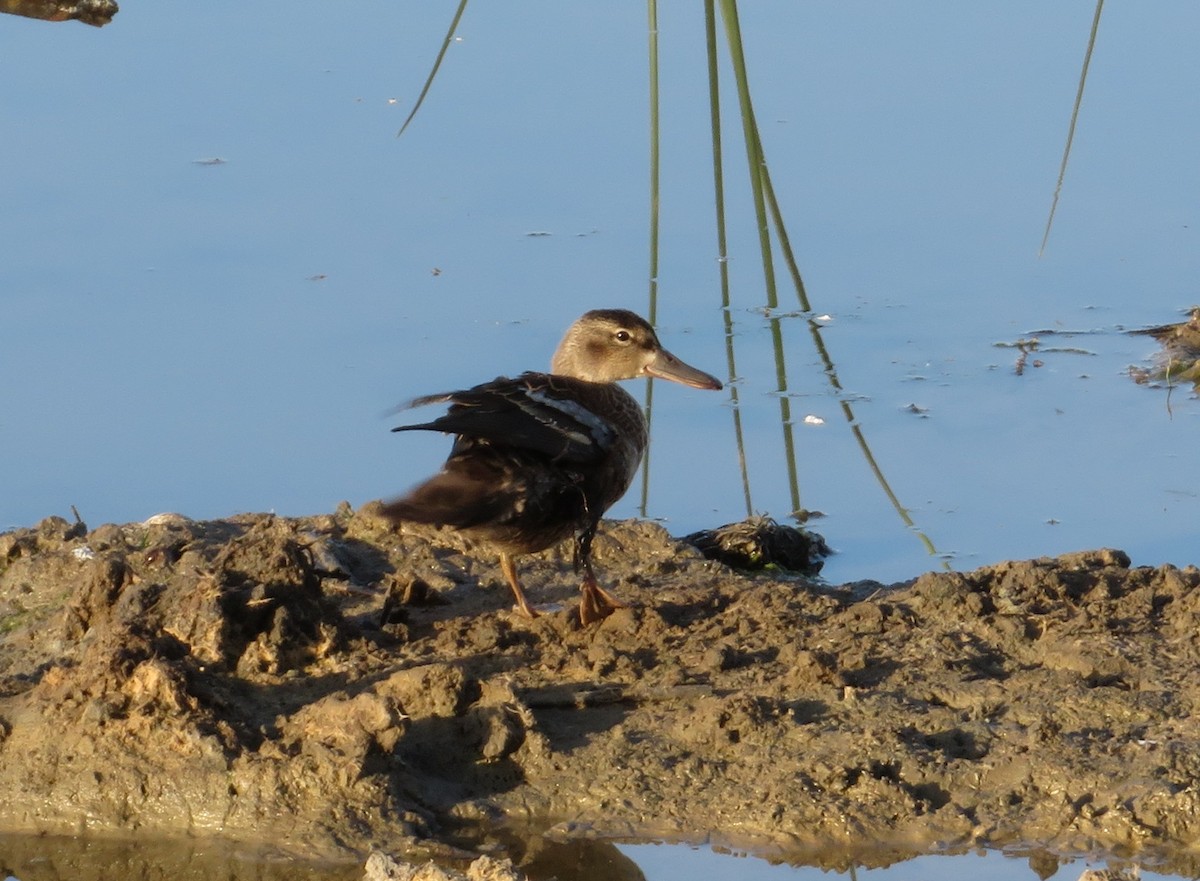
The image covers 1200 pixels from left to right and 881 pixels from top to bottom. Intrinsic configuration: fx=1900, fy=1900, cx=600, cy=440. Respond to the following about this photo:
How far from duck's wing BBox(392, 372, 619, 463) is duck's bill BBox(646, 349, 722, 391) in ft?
2.83

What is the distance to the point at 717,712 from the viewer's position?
4863mm

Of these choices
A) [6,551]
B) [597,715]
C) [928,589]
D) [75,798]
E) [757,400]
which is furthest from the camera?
[757,400]

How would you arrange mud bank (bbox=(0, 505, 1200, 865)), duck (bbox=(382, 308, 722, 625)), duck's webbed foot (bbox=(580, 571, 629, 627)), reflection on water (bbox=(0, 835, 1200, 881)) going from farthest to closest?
1. duck's webbed foot (bbox=(580, 571, 629, 627))
2. duck (bbox=(382, 308, 722, 625))
3. mud bank (bbox=(0, 505, 1200, 865))
4. reflection on water (bbox=(0, 835, 1200, 881))

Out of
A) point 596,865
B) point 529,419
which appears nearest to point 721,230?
point 529,419

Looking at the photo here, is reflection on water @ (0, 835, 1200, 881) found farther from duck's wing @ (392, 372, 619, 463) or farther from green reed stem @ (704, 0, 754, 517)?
green reed stem @ (704, 0, 754, 517)

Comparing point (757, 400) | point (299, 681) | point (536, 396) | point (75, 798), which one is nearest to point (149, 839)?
point (75, 798)

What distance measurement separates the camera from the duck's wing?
5.35 m

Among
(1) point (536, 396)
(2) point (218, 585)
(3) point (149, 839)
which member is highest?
(1) point (536, 396)

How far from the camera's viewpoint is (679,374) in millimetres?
6914

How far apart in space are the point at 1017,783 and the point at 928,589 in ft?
3.45

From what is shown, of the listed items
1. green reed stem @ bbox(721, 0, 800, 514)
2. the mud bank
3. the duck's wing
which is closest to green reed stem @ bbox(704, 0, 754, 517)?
green reed stem @ bbox(721, 0, 800, 514)

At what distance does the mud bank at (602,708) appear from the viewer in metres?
4.57

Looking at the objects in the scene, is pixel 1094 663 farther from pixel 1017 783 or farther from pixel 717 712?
pixel 717 712

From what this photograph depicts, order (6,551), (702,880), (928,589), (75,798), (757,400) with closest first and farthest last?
(702,880), (75,798), (928,589), (6,551), (757,400)
